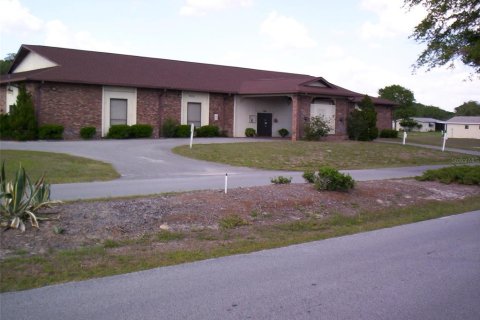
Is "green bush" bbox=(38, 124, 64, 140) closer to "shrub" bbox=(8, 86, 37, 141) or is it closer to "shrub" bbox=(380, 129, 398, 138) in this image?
"shrub" bbox=(8, 86, 37, 141)

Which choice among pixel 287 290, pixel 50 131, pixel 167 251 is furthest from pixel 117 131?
pixel 287 290

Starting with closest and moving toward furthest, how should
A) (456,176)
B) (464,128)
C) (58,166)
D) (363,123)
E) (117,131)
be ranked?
1. (456,176)
2. (58,166)
3. (117,131)
4. (363,123)
5. (464,128)

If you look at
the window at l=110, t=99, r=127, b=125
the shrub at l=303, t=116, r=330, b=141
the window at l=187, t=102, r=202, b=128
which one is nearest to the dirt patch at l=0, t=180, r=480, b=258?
the shrub at l=303, t=116, r=330, b=141

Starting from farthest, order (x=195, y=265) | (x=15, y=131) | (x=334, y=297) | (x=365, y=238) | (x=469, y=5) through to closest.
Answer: (x=15, y=131), (x=469, y=5), (x=365, y=238), (x=195, y=265), (x=334, y=297)

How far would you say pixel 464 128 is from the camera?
8406 cm

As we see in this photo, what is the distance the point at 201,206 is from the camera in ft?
34.7

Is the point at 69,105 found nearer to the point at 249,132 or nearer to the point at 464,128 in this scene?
the point at 249,132

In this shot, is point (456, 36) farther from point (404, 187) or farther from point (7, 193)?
point (7, 193)

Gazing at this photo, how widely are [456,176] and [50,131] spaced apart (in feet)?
71.4

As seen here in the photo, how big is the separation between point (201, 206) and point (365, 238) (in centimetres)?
329

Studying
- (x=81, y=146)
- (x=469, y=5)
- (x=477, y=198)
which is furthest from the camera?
(x=81, y=146)

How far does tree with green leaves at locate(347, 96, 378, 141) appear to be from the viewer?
38062 millimetres

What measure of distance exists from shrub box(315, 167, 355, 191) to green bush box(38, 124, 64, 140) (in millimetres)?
20725

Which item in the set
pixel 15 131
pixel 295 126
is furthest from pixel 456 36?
pixel 15 131
